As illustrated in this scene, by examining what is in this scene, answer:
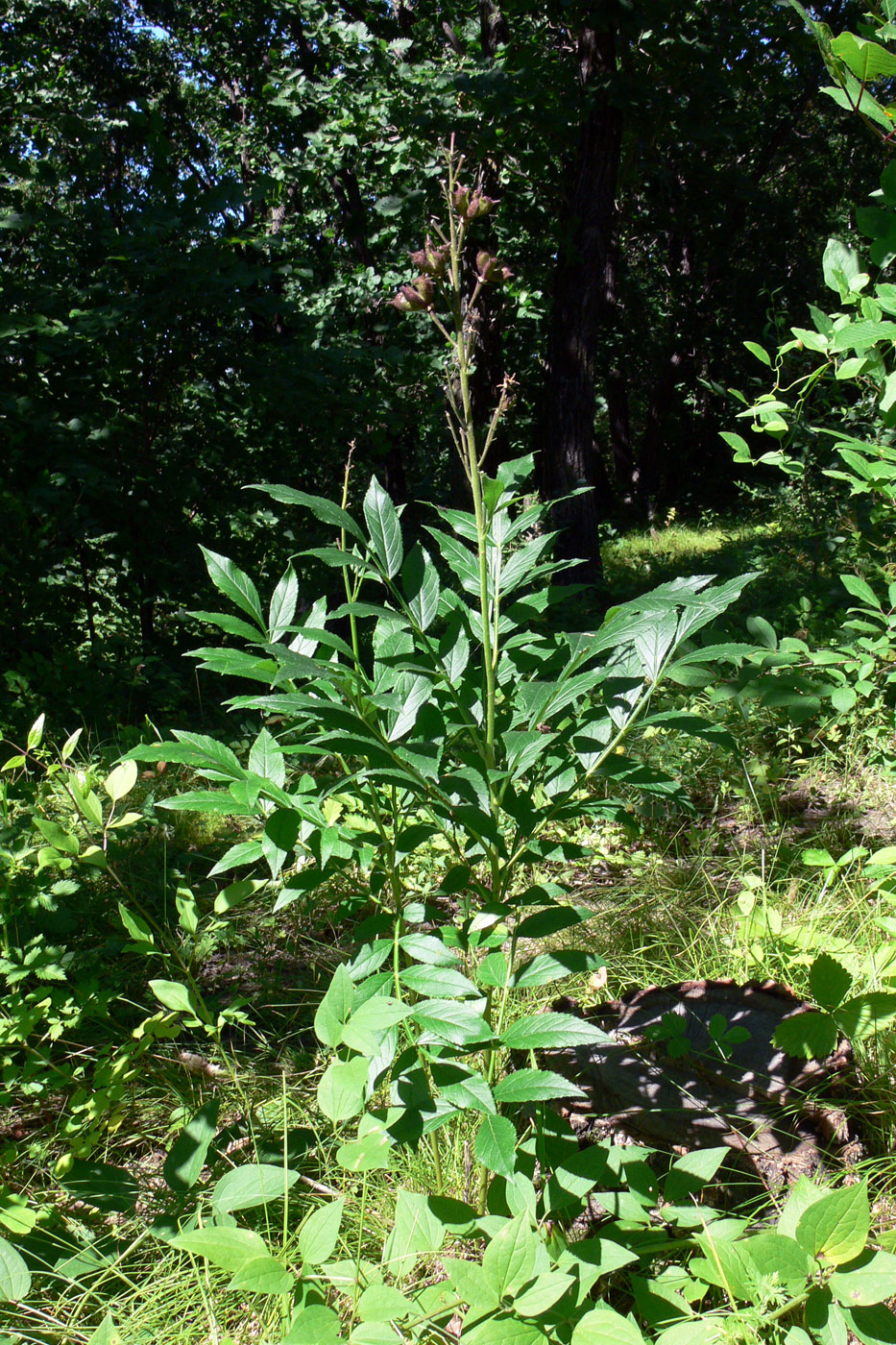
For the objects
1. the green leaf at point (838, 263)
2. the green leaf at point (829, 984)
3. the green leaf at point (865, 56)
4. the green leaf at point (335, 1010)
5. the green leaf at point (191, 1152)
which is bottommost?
the green leaf at point (829, 984)

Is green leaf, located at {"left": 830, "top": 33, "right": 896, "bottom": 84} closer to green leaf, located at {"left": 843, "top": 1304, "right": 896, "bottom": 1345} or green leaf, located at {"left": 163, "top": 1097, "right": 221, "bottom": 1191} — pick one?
green leaf, located at {"left": 843, "top": 1304, "right": 896, "bottom": 1345}

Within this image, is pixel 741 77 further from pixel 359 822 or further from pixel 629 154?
pixel 359 822

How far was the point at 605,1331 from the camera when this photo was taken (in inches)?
35.7

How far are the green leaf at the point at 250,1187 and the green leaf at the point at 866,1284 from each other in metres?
0.63

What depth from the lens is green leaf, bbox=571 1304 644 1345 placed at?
35.1 inches

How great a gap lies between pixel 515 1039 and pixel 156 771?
278cm

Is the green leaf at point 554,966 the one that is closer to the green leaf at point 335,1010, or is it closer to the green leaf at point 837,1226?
the green leaf at point 335,1010

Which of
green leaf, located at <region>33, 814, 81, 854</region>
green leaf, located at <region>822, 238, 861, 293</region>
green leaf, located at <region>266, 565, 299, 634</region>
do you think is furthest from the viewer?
green leaf, located at <region>822, 238, 861, 293</region>

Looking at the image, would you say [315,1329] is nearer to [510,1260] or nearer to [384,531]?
[510,1260]

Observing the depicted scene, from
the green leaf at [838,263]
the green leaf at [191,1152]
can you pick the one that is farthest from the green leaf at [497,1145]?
the green leaf at [838,263]

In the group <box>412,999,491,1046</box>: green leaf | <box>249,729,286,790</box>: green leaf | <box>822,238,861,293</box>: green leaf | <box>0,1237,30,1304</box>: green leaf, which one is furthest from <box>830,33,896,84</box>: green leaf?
<box>0,1237,30,1304</box>: green leaf

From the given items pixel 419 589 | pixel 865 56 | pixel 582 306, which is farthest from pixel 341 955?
pixel 582 306

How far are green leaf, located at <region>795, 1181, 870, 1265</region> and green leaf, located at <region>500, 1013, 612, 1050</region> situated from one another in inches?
11.2

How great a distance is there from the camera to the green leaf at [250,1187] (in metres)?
1.05
